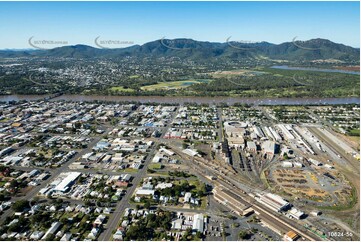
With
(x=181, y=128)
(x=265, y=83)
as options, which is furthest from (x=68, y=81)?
(x=265, y=83)

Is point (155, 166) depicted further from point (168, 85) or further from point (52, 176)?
point (168, 85)

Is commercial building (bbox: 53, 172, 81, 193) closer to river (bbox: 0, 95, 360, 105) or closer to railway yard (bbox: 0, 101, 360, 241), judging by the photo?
railway yard (bbox: 0, 101, 360, 241)

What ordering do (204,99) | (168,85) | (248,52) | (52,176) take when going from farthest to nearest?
1. (248,52)
2. (168,85)
3. (204,99)
4. (52,176)

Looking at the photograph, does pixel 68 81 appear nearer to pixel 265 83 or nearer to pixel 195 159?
pixel 265 83

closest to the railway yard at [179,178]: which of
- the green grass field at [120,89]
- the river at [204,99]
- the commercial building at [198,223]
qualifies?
the commercial building at [198,223]

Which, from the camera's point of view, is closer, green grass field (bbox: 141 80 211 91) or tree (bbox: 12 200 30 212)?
tree (bbox: 12 200 30 212)

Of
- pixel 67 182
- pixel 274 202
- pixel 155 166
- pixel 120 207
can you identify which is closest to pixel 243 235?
pixel 274 202

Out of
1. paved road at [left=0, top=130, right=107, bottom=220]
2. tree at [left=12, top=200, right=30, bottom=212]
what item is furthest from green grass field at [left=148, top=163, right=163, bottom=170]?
tree at [left=12, top=200, right=30, bottom=212]

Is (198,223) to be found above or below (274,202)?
below

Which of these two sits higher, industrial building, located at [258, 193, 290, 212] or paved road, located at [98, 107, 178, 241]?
industrial building, located at [258, 193, 290, 212]
